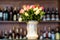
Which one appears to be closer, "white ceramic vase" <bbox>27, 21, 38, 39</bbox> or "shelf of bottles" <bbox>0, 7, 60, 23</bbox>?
"white ceramic vase" <bbox>27, 21, 38, 39</bbox>

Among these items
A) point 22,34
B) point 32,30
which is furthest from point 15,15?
point 32,30

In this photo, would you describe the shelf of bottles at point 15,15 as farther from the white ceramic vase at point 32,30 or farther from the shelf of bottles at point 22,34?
the white ceramic vase at point 32,30

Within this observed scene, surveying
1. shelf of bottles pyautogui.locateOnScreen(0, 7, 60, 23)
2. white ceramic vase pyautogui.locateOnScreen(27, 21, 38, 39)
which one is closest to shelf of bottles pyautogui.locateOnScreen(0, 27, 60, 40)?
shelf of bottles pyautogui.locateOnScreen(0, 7, 60, 23)

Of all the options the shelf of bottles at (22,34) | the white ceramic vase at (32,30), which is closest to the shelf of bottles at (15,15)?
the shelf of bottles at (22,34)

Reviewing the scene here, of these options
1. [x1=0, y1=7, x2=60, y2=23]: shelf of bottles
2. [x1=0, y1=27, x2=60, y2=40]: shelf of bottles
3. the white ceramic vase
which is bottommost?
[x1=0, y1=27, x2=60, y2=40]: shelf of bottles

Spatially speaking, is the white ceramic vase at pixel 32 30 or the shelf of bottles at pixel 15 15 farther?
the shelf of bottles at pixel 15 15

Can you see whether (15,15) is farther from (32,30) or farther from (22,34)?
(32,30)

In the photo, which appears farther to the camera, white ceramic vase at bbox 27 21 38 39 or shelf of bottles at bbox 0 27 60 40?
shelf of bottles at bbox 0 27 60 40

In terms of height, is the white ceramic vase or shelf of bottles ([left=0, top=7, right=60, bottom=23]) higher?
shelf of bottles ([left=0, top=7, right=60, bottom=23])

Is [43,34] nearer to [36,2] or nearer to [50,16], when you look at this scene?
[50,16]

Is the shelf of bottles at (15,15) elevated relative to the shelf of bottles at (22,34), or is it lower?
elevated

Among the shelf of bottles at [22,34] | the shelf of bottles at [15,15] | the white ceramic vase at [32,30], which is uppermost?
the shelf of bottles at [15,15]

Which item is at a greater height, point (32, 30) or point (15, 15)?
point (15, 15)

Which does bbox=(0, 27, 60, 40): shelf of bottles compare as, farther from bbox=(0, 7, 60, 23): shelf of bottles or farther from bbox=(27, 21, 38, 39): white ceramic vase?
bbox=(27, 21, 38, 39): white ceramic vase
